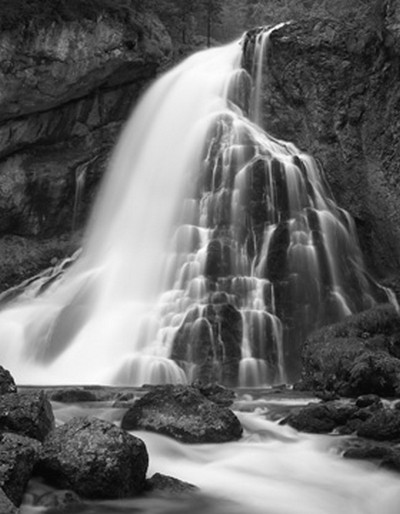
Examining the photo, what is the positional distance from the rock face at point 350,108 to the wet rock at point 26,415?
644 inches

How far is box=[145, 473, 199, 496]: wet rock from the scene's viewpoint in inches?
289

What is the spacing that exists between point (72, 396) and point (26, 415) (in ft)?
12.4

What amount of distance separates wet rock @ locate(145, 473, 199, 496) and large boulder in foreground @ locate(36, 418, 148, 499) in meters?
0.13

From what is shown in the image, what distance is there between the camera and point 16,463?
21.9ft

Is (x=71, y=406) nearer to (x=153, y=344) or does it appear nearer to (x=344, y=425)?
(x=344, y=425)

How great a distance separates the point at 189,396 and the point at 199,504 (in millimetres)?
2609

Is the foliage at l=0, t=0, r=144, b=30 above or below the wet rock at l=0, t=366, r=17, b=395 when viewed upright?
above

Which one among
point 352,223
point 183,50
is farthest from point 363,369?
point 183,50

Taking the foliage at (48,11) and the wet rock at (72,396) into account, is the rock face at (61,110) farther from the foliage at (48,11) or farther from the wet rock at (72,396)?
the wet rock at (72,396)

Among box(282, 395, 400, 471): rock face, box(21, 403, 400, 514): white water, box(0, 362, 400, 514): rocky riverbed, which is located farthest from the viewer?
box(282, 395, 400, 471): rock face

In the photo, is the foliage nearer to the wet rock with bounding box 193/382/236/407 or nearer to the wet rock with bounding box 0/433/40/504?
the wet rock with bounding box 193/382/236/407

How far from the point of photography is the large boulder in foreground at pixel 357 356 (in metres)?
12.8

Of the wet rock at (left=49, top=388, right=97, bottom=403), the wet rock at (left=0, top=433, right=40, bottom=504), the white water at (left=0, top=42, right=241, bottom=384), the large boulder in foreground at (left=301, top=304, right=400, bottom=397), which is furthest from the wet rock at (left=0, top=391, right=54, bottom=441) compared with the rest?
the white water at (left=0, top=42, right=241, bottom=384)

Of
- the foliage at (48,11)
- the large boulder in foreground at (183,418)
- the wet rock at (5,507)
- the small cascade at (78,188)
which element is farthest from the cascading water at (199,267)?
the wet rock at (5,507)
